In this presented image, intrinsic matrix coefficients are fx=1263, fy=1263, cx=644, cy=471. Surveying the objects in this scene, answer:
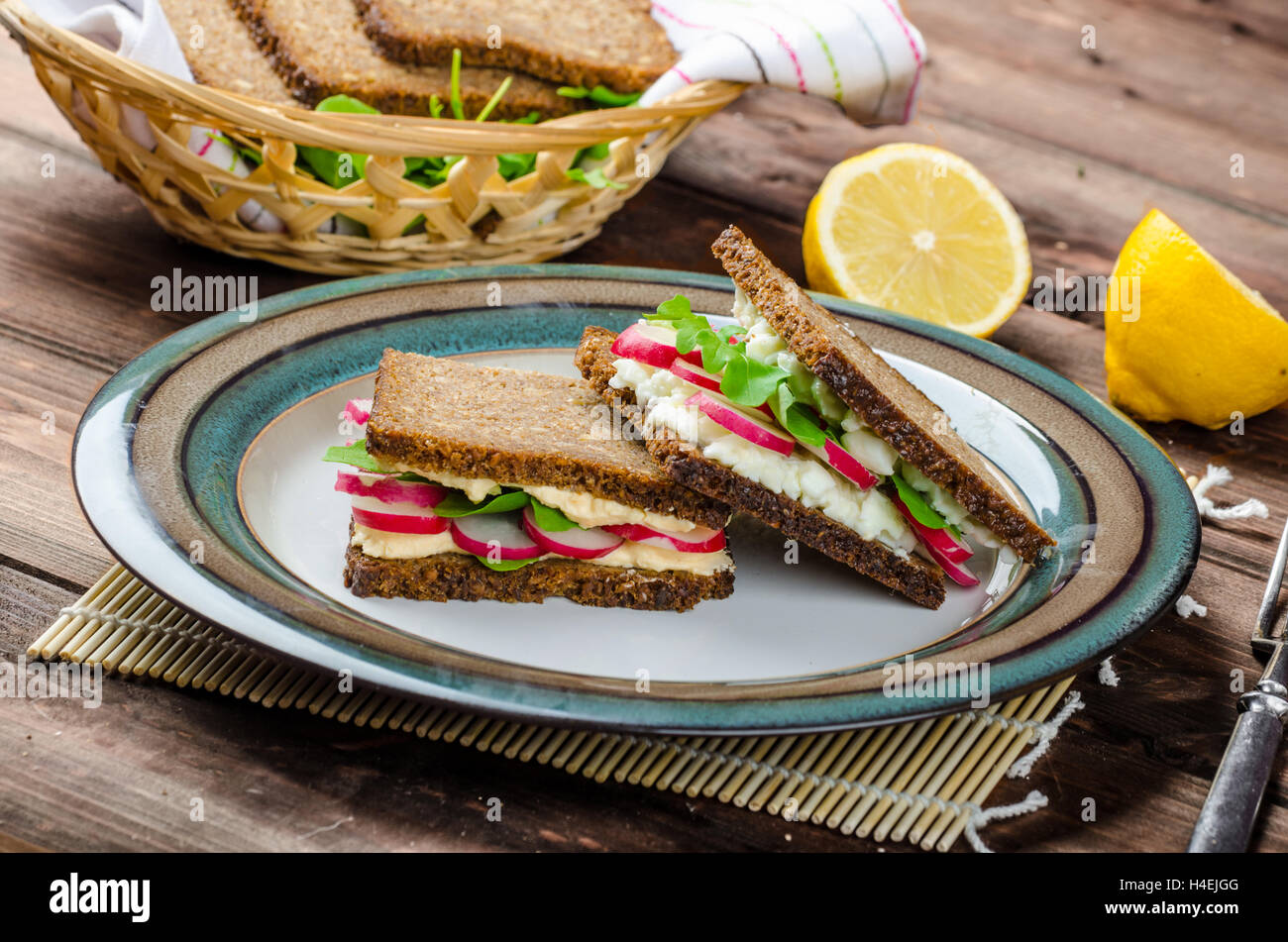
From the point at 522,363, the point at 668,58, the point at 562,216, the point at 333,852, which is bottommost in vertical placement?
the point at 333,852

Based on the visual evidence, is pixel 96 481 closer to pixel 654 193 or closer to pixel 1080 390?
pixel 1080 390

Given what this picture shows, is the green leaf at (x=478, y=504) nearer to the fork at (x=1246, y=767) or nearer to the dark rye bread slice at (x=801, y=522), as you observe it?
the dark rye bread slice at (x=801, y=522)

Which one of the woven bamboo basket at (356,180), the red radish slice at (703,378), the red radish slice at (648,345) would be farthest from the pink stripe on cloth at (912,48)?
the red radish slice at (703,378)

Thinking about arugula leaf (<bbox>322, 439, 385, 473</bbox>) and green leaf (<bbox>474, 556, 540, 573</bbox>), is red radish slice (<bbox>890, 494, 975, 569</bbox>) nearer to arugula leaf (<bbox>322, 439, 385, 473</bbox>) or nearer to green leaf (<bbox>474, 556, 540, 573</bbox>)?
green leaf (<bbox>474, 556, 540, 573</bbox>)

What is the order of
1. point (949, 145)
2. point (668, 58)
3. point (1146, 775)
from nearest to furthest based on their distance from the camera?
point (1146, 775) < point (668, 58) < point (949, 145)

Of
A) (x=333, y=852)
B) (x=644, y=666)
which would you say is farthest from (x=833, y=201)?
(x=333, y=852)

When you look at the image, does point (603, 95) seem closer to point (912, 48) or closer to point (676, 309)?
point (912, 48)
